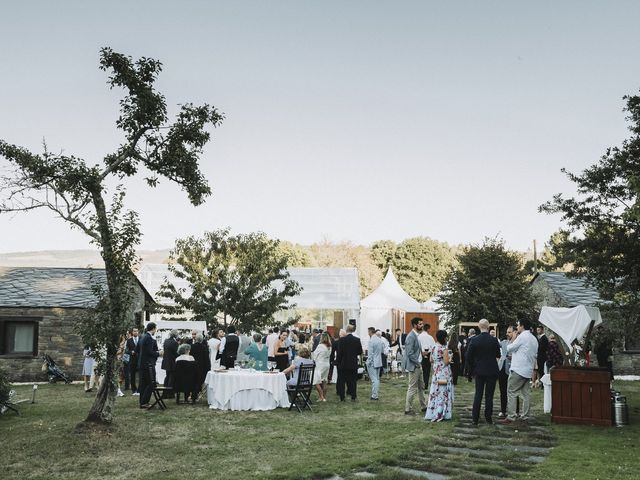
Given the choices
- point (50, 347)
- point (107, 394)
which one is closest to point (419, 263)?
point (50, 347)

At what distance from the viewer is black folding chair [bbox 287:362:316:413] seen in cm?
1307

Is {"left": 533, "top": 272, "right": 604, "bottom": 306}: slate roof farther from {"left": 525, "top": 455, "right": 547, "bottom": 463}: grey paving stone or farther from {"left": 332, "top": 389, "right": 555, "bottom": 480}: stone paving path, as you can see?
{"left": 525, "top": 455, "right": 547, "bottom": 463}: grey paving stone

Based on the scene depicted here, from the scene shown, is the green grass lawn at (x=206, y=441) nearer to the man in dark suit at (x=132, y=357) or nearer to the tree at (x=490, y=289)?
the man in dark suit at (x=132, y=357)

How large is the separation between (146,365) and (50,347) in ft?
32.2

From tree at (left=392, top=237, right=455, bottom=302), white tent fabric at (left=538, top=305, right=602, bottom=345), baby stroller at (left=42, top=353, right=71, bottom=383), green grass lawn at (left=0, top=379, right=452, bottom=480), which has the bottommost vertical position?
baby stroller at (left=42, top=353, right=71, bottom=383)

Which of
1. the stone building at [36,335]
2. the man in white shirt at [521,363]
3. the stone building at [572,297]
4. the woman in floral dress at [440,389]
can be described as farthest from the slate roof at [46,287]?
the stone building at [572,297]

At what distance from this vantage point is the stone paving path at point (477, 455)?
720cm

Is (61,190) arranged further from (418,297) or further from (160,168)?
(418,297)

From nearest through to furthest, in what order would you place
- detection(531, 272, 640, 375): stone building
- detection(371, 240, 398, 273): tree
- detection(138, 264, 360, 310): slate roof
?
detection(531, 272, 640, 375): stone building
detection(138, 264, 360, 310): slate roof
detection(371, 240, 398, 273): tree

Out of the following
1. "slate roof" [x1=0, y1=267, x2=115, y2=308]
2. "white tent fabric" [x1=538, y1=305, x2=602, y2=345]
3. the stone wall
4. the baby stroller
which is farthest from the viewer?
"slate roof" [x1=0, y1=267, x2=115, y2=308]

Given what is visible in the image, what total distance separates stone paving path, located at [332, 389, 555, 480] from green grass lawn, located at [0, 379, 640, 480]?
14 centimetres

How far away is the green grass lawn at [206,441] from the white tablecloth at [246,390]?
0.40 metres

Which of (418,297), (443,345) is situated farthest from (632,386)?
(418,297)

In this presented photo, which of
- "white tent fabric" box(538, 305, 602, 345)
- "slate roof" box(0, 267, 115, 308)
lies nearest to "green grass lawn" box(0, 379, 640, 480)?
"white tent fabric" box(538, 305, 602, 345)
